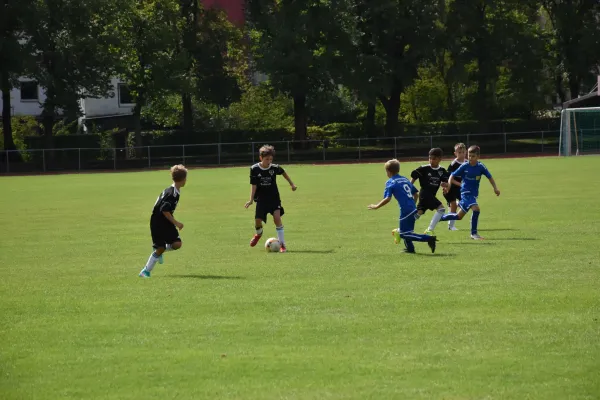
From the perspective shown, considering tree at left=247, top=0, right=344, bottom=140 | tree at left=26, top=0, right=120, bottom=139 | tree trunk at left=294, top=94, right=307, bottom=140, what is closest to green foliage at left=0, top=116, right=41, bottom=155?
tree at left=26, top=0, right=120, bottom=139

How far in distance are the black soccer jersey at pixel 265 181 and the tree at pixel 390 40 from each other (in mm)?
49340

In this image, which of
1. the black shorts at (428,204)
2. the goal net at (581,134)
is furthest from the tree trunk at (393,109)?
the black shorts at (428,204)

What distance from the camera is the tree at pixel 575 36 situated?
7175 centimetres

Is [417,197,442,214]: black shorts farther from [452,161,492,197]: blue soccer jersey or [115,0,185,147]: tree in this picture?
[115,0,185,147]: tree

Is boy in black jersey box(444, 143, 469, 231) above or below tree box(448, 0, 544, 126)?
below

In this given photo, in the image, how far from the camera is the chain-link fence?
59844mm

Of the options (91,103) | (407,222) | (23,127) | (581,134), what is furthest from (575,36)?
(407,222)

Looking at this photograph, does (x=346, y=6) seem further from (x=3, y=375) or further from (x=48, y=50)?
(x=3, y=375)

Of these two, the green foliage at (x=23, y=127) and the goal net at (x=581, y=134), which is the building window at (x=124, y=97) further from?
the goal net at (x=581, y=134)

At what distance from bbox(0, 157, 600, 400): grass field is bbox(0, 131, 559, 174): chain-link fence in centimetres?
3888

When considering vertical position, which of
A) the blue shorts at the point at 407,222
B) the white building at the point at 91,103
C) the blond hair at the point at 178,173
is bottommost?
the blue shorts at the point at 407,222

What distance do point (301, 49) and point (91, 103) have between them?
23116mm

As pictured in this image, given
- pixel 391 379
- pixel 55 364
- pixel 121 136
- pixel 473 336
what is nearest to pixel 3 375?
pixel 55 364

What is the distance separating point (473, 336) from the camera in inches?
356
